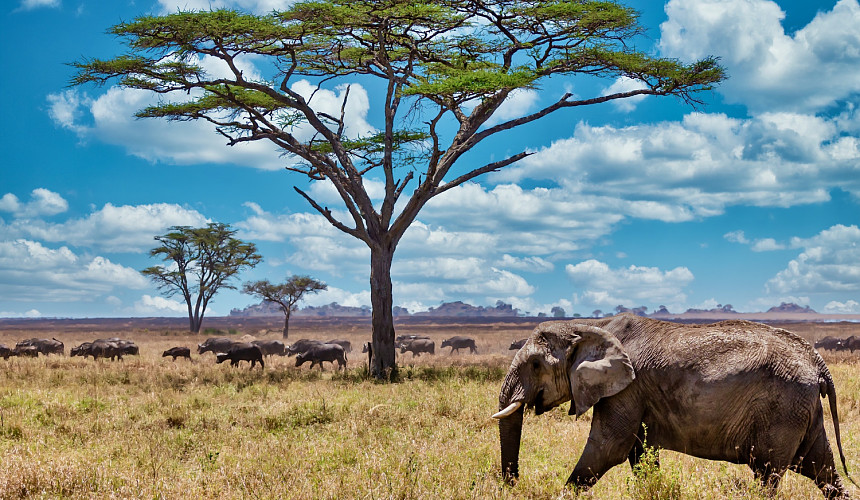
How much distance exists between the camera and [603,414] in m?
6.61

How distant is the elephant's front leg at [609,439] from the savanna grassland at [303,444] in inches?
9.7

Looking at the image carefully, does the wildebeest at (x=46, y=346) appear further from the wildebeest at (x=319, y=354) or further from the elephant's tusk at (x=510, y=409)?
the elephant's tusk at (x=510, y=409)

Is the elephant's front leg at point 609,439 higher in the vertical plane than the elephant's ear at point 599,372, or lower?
lower

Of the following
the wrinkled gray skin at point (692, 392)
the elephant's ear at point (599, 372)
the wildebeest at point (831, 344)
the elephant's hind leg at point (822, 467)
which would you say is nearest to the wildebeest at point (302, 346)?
the wrinkled gray skin at point (692, 392)

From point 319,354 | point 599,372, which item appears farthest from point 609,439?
point 319,354

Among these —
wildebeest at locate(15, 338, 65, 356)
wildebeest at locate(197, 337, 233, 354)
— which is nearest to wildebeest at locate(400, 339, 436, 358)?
wildebeest at locate(197, 337, 233, 354)

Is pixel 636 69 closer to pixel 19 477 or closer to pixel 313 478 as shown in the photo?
pixel 313 478

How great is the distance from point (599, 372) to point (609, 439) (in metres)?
0.70

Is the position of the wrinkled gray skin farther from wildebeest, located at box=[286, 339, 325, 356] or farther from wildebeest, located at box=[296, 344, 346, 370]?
wildebeest, located at box=[286, 339, 325, 356]

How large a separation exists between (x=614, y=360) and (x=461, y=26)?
18930 millimetres

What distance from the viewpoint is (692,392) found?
6.45 m

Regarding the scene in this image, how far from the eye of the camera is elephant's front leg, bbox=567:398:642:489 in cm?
655

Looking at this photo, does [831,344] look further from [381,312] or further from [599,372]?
[599,372]

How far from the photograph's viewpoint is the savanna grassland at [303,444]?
21.6ft
